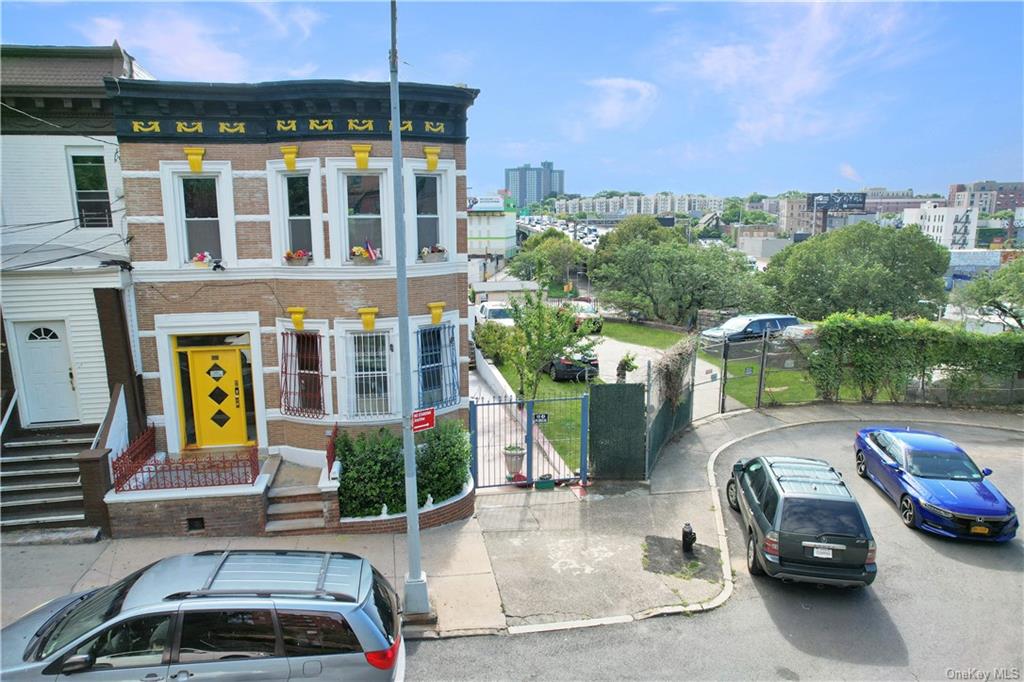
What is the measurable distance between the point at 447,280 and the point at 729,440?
374 inches

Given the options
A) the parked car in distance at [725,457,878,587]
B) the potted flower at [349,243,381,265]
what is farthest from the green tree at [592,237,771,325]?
the potted flower at [349,243,381,265]

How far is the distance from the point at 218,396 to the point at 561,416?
1047 centimetres

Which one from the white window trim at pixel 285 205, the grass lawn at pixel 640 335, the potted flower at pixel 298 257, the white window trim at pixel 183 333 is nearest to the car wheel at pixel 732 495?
the white window trim at pixel 285 205

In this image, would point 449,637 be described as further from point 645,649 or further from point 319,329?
point 319,329

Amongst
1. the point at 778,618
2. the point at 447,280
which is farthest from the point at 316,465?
the point at 778,618

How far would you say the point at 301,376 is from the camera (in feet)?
44.1

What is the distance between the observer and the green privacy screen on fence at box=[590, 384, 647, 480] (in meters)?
14.6

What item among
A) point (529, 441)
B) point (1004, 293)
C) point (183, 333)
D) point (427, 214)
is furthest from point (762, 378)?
point (1004, 293)

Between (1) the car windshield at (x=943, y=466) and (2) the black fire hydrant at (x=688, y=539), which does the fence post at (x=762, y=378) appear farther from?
(2) the black fire hydrant at (x=688, y=539)

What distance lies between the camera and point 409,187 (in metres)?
12.9

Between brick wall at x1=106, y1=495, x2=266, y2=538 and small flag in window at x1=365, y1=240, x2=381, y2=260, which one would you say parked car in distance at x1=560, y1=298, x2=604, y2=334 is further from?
brick wall at x1=106, y1=495, x2=266, y2=538

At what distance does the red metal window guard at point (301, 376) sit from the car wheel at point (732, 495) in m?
8.72

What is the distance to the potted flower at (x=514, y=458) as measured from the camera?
1435 centimetres

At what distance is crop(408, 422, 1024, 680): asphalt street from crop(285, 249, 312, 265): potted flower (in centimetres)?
762
